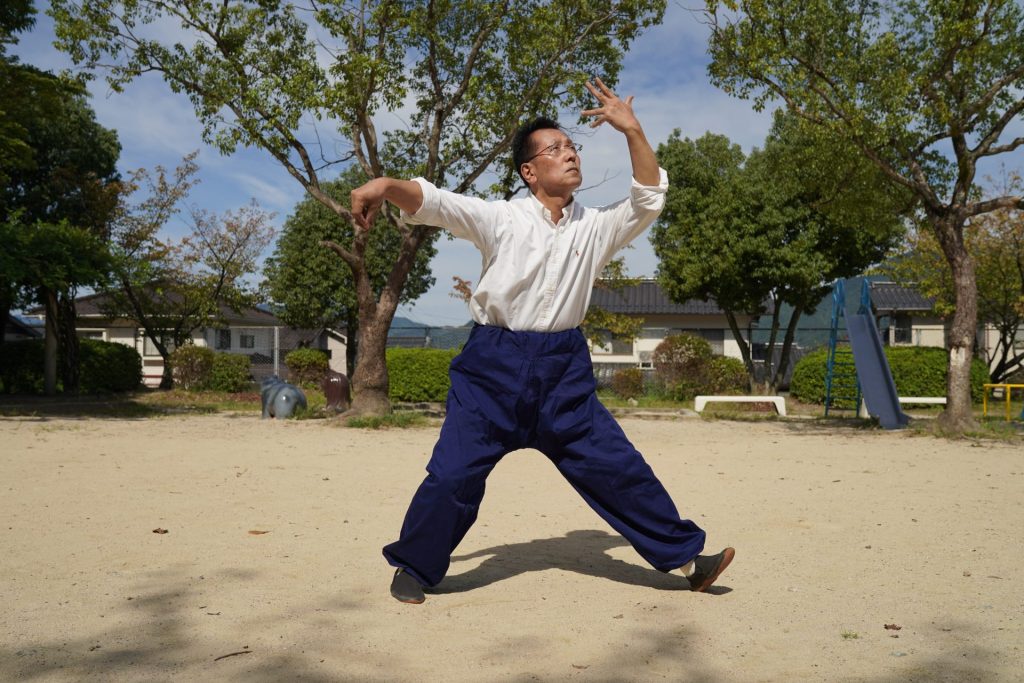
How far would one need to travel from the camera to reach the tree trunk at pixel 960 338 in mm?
12312

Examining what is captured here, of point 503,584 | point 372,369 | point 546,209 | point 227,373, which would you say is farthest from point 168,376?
point 546,209

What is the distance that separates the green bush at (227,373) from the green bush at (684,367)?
420 inches

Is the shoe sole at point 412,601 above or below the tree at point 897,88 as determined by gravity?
below

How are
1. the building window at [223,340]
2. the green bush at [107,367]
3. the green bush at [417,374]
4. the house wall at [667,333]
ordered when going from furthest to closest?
1. the building window at [223,340]
2. the house wall at [667,333]
3. the green bush at [107,367]
4. the green bush at [417,374]

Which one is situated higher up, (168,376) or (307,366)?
(307,366)

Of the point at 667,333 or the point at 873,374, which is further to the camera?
the point at 667,333

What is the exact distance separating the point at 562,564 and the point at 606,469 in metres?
0.91

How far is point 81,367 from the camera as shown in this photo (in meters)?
22.0

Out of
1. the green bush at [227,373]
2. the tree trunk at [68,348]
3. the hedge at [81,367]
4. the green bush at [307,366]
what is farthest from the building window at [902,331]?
the tree trunk at [68,348]

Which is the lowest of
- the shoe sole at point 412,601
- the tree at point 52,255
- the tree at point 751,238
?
the shoe sole at point 412,601

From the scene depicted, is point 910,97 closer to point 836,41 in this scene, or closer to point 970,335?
point 836,41

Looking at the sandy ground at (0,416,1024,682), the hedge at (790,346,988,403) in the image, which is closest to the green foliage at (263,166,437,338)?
the hedge at (790,346,988,403)

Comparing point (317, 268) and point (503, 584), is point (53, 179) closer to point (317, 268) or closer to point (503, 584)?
point (317, 268)

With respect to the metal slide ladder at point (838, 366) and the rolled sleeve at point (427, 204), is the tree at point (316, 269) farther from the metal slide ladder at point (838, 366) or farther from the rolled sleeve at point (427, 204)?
the rolled sleeve at point (427, 204)
